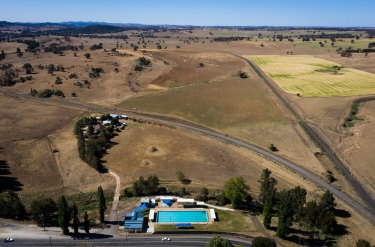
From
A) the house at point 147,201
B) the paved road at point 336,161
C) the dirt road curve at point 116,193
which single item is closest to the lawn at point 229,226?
the house at point 147,201

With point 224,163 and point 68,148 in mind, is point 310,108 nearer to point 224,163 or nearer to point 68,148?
point 224,163

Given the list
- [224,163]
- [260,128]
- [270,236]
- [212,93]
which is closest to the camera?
[270,236]

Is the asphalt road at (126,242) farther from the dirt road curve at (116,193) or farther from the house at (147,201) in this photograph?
the dirt road curve at (116,193)

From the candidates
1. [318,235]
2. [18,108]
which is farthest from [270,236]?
[18,108]

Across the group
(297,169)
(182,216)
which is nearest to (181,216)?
(182,216)

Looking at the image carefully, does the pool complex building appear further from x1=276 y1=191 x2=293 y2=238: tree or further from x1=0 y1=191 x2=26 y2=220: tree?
x1=0 y1=191 x2=26 y2=220: tree

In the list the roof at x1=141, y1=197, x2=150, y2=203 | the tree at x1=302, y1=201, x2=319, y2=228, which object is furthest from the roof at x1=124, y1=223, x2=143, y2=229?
the tree at x1=302, y1=201, x2=319, y2=228

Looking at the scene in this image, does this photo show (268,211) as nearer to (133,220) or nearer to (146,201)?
(146,201)
